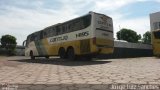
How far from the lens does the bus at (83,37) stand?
1717 centimetres

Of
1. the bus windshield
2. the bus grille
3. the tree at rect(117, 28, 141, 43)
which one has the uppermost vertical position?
the tree at rect(117, 28, 141, 43)

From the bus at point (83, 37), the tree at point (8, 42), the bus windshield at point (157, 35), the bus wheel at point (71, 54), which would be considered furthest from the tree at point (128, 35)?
the bus wheel at point (71, 54)

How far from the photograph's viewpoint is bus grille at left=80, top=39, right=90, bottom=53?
1728cm

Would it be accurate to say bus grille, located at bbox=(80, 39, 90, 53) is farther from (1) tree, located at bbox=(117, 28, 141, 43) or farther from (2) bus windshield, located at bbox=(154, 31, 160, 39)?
(1) tree, located at bbox=(117, 28, 141, 43)

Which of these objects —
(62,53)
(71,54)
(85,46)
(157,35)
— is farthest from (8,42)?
(85,46)

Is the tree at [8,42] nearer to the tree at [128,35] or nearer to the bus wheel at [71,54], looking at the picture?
the tree at [128,35]

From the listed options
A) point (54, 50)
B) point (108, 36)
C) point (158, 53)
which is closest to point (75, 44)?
point (108, 36)

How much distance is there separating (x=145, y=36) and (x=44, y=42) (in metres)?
57.4

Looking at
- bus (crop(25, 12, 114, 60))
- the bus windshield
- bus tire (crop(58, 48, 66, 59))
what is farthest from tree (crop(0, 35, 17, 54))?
the bus windshield

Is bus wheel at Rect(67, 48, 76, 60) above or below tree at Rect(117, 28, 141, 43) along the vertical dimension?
below

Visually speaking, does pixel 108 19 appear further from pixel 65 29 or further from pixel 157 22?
pixel 157 22

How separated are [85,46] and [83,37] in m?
0.64

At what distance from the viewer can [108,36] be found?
18109 millimetres

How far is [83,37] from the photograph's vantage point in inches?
697
